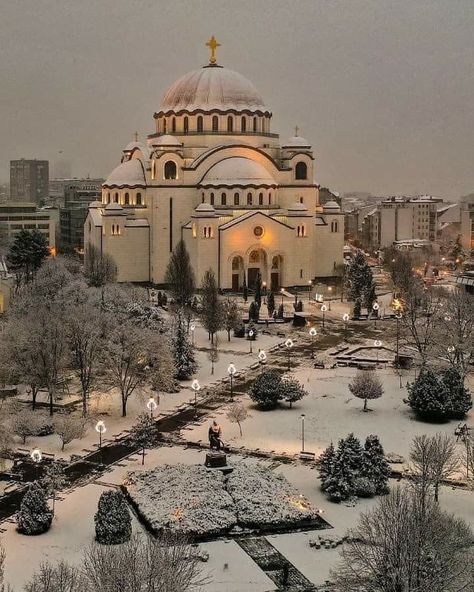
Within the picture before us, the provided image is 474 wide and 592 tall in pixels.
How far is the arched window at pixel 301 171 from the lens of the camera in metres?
54.6

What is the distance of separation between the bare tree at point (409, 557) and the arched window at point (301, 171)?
4282 centimetres

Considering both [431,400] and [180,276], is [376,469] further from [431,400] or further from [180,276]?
[180,276]

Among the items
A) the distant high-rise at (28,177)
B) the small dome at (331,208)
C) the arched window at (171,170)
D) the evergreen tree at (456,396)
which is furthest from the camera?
the distant high-rise at (28,177)

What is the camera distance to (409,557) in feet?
37.1

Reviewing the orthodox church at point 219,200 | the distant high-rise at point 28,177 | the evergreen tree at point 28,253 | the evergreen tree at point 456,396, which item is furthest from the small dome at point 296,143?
the distant high-rise at point 28,177

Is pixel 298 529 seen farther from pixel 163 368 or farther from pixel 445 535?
pixel 163 368

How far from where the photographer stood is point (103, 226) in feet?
164

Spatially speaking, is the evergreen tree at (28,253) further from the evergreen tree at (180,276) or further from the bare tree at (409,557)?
the bare tree at (409,557)

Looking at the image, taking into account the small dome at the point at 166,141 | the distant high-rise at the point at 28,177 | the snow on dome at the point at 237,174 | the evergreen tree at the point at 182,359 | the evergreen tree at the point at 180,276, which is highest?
the distant high-rise at the point at 28,177

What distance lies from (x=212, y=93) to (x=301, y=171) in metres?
Answer: 7.54

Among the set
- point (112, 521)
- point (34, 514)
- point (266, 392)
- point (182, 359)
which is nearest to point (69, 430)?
point (34, 514)

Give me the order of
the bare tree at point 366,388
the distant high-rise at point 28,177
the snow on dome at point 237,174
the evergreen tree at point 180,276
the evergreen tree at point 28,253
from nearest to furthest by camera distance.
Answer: the bare tree at point 366,388
the evergreen tree at point 180,276
the evergreen tree at point 28,253
the snow on dome at point 237,174
the distant high-rise at point 28,177

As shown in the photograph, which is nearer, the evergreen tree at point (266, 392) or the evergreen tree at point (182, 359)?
the evergreen tree at point (266, 392)

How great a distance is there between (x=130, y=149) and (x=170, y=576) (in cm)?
5108
